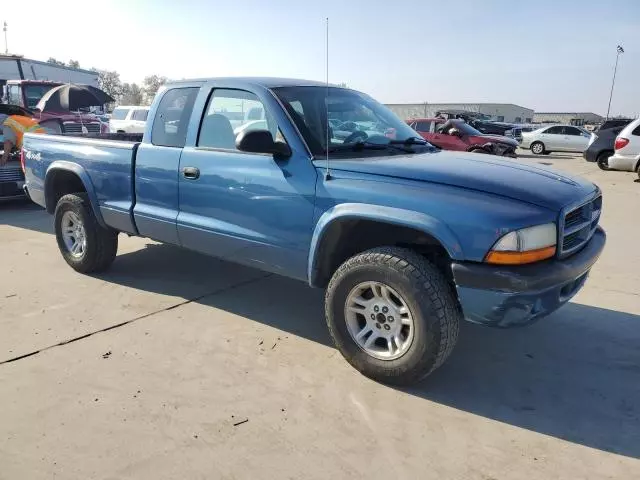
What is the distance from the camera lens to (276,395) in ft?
10.2

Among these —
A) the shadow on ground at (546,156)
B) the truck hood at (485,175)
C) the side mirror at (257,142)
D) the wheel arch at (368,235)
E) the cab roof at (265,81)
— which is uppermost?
the cab roof at (265,81)

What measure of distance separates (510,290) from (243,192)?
1950 millimetres

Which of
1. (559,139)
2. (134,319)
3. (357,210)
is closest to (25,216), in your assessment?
(134,319)

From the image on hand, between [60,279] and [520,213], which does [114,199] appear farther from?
[520,213]

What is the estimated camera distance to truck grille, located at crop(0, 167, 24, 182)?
26.9ft

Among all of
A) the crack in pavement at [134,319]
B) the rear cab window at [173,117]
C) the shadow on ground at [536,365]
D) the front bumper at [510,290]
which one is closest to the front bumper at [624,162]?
the shadow on ground at [536,365]

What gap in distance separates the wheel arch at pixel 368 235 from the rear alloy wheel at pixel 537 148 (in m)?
22.5

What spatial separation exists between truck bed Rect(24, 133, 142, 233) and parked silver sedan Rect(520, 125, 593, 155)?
72.7 ft

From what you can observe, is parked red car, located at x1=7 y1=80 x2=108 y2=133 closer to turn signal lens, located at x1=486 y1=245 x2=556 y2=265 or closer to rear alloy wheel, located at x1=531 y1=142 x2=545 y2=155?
turn signal lens, located at x1=486 y1=245 x2=556 y2=265

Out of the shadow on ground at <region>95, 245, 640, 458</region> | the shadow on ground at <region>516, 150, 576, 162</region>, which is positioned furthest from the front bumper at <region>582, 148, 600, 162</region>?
the shadow on ground at <region>95, 245, 640, 458</region>

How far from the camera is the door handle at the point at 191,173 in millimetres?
3963

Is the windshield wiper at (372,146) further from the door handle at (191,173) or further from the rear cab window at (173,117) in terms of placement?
the rear cab window at (173,117)

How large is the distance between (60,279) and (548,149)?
22.8m

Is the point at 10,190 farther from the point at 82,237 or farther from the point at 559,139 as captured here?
the point at 559,139
